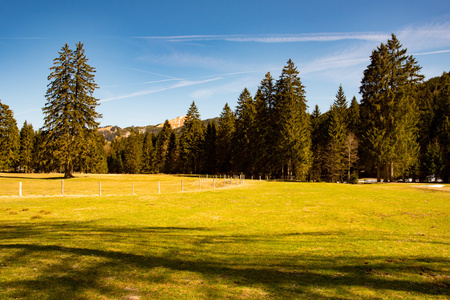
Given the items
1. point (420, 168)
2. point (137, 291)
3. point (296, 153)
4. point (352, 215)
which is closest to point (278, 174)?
point (296, 153)

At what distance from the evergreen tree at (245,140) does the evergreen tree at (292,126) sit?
7051 mm

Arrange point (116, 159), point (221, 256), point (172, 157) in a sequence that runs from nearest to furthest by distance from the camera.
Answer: point (221, 256) < point (172, 157) < point (116, 159)

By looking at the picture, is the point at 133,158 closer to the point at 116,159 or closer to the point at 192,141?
the point at 116,159

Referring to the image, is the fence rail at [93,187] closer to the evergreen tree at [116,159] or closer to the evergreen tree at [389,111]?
the evergreen tree at [389,111]

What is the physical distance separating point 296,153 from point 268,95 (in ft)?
57.4

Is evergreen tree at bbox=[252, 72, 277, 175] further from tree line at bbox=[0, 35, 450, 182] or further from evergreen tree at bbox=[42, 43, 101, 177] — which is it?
evergreen tree at bbox=[42, 43, 101, 177]

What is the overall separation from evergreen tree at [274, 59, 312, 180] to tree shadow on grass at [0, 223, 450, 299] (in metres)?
46.1

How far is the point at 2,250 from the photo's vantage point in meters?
6.79

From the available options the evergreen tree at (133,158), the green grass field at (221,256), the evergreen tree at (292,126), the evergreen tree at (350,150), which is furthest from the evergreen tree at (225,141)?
the green grass field at (221,256)

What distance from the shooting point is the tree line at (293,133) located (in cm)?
4462

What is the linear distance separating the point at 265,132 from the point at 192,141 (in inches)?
1201

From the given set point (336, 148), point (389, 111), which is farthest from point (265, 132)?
point (389, 111)

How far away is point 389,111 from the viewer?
4412cm

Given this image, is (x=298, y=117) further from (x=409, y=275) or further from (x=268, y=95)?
(x=409, y=275)
